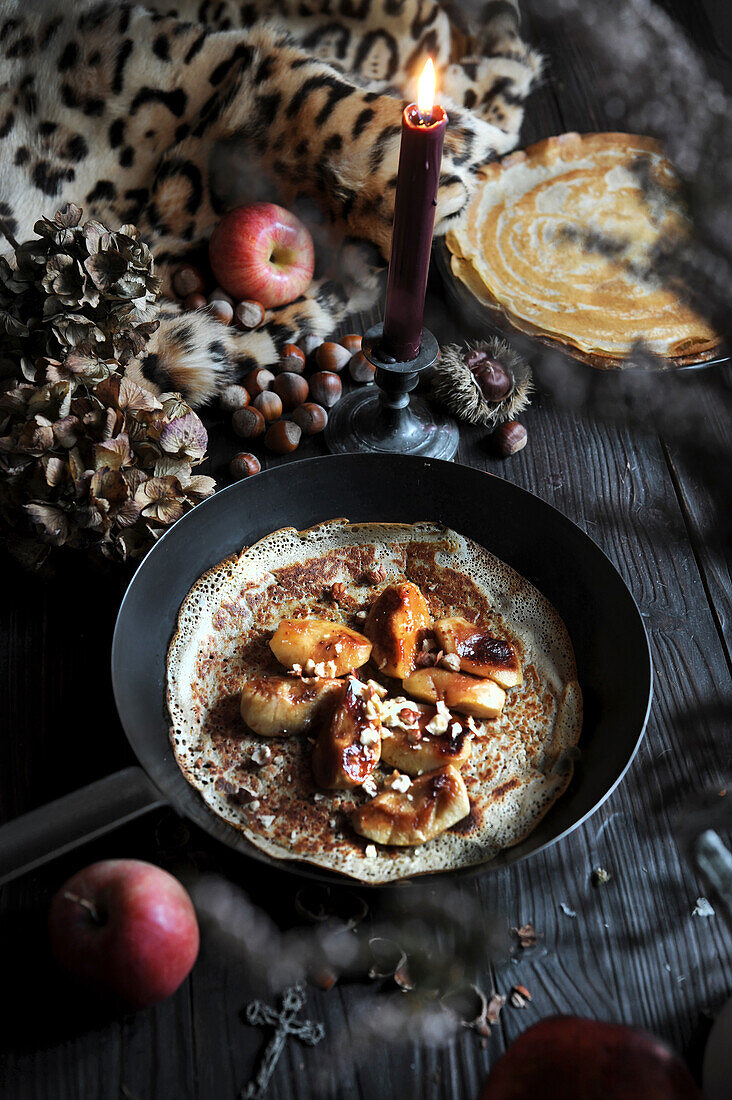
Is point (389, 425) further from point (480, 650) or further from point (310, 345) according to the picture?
point (480, 650)

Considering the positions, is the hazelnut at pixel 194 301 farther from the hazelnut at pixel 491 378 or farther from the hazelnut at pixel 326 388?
the hazelnut at pixel 491 378

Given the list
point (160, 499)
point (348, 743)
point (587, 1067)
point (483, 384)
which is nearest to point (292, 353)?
point (483, 384)

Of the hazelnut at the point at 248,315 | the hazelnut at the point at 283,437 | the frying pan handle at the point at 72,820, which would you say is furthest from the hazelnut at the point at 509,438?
the frying pan handle at the point at 72,820

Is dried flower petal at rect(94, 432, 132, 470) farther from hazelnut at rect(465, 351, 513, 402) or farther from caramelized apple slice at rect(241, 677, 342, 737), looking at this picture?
hazelnut at rect(465, 351, 513, 402)

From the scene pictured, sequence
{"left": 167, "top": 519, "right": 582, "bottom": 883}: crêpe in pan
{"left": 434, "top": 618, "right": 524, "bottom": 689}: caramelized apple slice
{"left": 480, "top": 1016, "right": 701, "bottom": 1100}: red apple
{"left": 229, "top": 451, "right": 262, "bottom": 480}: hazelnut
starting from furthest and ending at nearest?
{"left": 229, "top": 451, "right": 262, "bottom": 480}: hazelnut < {"left": 434, "top": 618, "right": 524, "bottom": 689}: caramelized apple slice < {"left": 167, "top": 519, "right": 582, "bottom": 883}: crêpe in pan < {"left": 480, "top": 1016, "right": 701, "bottom": 1100}: red apple

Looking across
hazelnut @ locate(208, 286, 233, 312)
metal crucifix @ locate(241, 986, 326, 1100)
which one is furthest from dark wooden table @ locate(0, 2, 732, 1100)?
hazelnut @ locate(208, 286, 233, 312)

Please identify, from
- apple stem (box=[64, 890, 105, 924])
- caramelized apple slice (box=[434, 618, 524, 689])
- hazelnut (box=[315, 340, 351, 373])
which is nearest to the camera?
apple stem (box=[64, 890, 105, 924])
